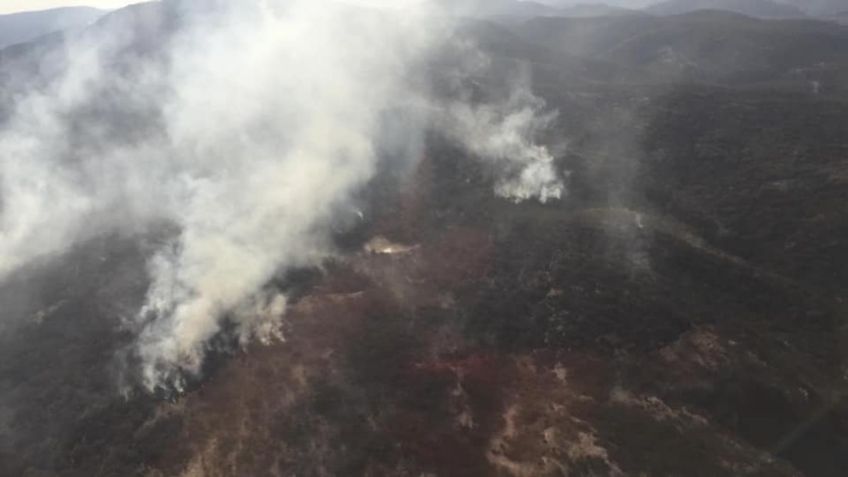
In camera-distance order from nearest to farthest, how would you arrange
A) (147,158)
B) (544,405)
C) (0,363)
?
1. (544,405)
2. (0,363)
3. (147,158)

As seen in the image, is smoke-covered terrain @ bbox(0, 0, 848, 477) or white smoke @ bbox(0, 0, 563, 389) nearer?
smoke-covered terrain @ bbox(0, 0, 848, 477)

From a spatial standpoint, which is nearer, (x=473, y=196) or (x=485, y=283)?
(x=485, y=283)

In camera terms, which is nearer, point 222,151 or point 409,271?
point 409,271

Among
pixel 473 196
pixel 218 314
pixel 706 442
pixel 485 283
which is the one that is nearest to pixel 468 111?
pixel 473 196

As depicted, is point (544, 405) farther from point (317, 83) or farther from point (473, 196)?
point (317, 83)

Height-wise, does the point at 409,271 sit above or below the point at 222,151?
below
